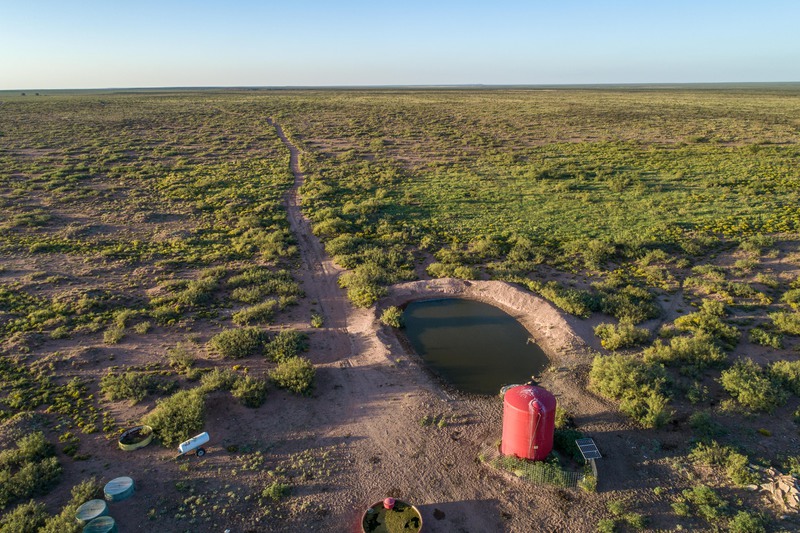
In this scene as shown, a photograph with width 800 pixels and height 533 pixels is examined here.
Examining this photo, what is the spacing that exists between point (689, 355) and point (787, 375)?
8.42ft

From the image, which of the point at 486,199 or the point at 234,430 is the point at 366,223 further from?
the point at 234,430

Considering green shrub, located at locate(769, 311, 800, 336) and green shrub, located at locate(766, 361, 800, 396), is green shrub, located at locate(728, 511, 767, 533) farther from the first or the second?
→ green shrub, located at locate(769, 311, 800, 336)

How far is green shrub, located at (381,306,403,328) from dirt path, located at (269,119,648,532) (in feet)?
1.36

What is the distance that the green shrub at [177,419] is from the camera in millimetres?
12055

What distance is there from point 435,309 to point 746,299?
13.4m

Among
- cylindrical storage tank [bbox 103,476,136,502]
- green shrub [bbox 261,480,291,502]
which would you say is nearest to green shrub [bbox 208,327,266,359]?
cylindrical storage tank [bbox 103,476,136,502]

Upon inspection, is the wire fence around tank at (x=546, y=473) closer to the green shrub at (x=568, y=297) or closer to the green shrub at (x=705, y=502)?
the green shrub at (x=705, y=502)

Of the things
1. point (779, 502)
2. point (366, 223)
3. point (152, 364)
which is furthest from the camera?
point (366, 223)

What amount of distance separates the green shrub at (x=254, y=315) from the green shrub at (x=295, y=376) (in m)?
3.88

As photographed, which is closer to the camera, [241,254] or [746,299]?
[746,299]

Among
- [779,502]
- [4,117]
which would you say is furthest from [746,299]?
[4,117]

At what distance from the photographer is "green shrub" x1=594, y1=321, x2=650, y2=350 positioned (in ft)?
53.8

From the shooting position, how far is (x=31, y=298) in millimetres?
19406

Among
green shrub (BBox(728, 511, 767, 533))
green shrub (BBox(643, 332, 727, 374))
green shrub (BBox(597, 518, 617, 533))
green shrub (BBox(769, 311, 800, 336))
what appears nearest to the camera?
green shrub (BBox(728, 511, 767, 533))
